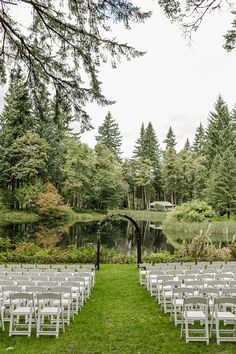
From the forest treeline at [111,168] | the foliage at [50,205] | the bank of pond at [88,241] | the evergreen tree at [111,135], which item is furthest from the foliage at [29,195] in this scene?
the evergreen tree at [111,135]

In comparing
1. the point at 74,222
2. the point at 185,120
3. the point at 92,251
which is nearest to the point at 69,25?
the point at 92,251

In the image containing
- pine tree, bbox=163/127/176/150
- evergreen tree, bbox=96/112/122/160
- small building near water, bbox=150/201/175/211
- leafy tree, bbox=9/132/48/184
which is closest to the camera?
leafy tree, bbox=9/132/48/184

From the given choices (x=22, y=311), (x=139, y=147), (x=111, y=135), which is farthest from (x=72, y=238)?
(x=139, y=147)

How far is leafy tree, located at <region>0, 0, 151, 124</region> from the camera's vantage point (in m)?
5.11

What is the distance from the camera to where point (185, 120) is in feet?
250

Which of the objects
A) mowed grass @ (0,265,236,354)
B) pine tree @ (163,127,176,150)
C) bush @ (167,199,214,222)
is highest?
pine tree @ (163,127,176,150)

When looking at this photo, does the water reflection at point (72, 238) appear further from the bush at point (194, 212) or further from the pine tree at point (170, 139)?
the pine tree at point (170, 139)

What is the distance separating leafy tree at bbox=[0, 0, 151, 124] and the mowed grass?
11.6 ft

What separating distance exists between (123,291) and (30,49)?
7.38 m

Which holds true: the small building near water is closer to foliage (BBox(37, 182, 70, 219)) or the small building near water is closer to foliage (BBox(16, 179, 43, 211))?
foliage (BBox(37, 182, 70, 219))

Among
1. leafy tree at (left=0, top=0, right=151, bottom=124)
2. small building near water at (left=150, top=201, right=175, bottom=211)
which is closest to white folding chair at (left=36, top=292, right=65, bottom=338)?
leafy tree at (left=0, top=0, right=151, bottom=124)

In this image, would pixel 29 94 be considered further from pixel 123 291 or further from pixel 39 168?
pixel 39 168

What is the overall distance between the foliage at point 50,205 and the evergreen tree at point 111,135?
947 inches

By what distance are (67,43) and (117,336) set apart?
4.79 m
